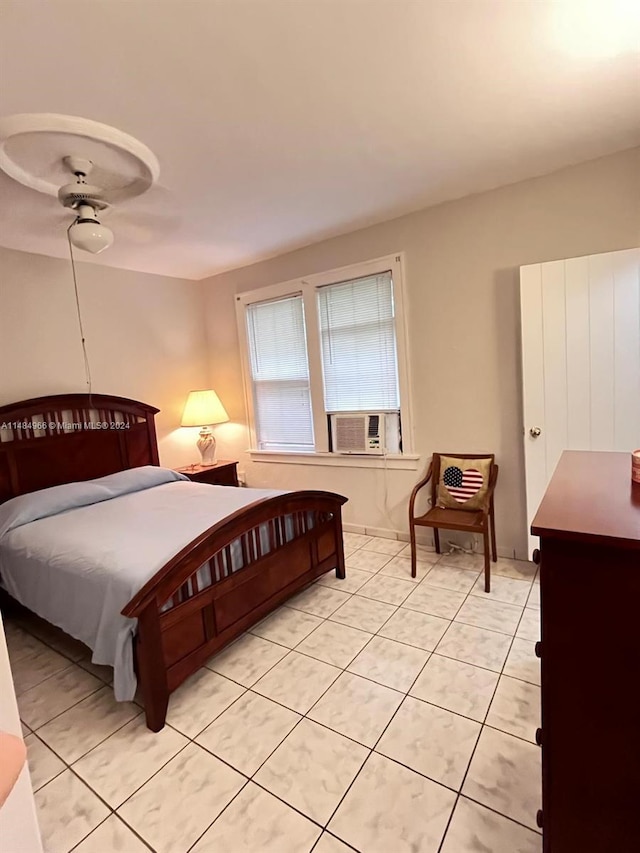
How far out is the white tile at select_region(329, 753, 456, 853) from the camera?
1229 mm

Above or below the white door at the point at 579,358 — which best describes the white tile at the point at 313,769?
below

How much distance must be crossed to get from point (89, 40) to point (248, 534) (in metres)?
2.06

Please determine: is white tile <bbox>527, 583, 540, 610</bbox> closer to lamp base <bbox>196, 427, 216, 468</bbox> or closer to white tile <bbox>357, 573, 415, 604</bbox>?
white tile <bbox>357, 573, 415, 604</bbox>

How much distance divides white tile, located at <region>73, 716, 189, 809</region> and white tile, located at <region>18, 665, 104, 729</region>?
36 centimetres

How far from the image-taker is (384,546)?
3375 millimetres

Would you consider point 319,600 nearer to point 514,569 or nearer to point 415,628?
point 415,628

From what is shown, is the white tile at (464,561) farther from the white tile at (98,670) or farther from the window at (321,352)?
the white tile at (98,670)

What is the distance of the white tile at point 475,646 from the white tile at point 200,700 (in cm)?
103

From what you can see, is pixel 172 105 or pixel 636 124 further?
pixel 636 124

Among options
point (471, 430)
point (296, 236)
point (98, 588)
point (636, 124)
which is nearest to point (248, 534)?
point (98, 588)

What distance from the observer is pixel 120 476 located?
3.23 m

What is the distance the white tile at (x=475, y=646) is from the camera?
1.97 m

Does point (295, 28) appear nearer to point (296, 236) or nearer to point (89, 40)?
point (89, 40)

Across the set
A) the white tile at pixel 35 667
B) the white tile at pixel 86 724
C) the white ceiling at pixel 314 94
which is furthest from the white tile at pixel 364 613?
the white ceiling at pixel 314 94
